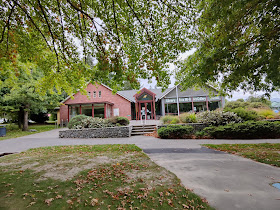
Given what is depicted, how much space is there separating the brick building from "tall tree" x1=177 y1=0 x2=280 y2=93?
16.4 metres

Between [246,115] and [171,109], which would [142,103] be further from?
[246,115]

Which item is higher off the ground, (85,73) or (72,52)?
(72,52)

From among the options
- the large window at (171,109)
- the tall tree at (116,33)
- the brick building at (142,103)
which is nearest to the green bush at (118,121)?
the brick building at (142,103)

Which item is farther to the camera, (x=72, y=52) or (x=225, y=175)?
(x=72, y=52)

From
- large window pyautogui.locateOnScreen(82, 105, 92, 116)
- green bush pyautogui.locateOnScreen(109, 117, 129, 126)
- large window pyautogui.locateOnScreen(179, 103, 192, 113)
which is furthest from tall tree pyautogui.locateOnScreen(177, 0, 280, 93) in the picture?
large window pyautogui.locateOnScreen(82, 105, 92, 116)

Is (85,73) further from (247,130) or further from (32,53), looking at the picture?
(247,130)

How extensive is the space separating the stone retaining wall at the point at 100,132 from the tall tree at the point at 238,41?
26.4 ft

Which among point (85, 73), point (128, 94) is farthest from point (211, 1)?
point (128, 94)

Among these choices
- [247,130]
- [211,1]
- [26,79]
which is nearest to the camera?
[211,1]

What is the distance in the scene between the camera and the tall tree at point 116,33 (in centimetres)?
440

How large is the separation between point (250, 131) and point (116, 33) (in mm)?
9490

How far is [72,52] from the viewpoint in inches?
216

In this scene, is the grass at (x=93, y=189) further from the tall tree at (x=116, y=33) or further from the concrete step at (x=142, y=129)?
the concrete step at (x=142, y=129)

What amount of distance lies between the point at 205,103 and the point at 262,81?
18055 millimetres
